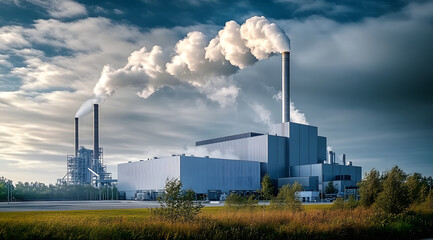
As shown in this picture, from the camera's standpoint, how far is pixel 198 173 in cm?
9200

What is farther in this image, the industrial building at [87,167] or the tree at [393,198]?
the industrial building at [87,167]

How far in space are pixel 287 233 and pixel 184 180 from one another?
7070cm

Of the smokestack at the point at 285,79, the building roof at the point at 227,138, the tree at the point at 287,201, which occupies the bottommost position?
the tree at the point at 287,201

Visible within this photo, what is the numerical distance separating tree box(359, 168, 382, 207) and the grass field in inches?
268

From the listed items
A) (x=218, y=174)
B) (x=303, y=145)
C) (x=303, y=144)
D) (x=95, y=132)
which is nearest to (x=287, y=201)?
(x=218, y=174)

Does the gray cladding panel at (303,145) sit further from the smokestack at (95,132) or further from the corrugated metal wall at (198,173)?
the smokestack at (95,132)

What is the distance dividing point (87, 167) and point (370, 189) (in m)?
96.6

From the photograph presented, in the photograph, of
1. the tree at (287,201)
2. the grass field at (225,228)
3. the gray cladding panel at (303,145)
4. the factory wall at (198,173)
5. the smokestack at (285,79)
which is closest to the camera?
the grass field at (225,228)

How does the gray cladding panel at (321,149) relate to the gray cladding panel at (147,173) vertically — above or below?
above

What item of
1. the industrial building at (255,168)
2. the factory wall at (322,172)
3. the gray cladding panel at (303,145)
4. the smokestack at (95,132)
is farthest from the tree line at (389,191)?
the smokestack at (95,132)

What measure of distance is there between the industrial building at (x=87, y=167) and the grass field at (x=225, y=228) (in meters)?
95.3

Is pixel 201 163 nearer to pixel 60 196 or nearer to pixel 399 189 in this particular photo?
pixel 60 196

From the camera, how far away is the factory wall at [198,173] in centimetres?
9031

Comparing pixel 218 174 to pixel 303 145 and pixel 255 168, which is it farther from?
pixel 303 145
